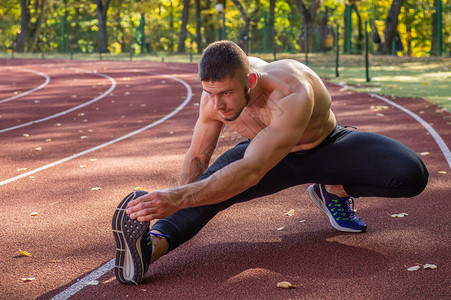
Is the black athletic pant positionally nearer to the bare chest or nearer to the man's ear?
the bare chest

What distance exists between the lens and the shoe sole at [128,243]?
11.3 feet

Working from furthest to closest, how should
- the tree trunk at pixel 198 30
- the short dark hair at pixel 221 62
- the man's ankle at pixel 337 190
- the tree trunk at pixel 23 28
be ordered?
the tree trunk at pixel 23 28 < the tree trunk at pixel 198 30 < the man's ankle at pixel 337 190 < the short dark hair at pixel 221 62

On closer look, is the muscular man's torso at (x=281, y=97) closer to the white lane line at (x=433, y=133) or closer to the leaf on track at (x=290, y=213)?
the leaf on track at (x=290, y=213)

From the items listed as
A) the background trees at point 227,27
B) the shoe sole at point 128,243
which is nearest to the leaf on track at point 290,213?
the shoe sole at point 128,243

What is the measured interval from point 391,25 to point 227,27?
10117 mm

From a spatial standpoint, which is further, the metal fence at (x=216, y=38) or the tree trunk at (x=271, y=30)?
the metal fence at (x=216, y=38)

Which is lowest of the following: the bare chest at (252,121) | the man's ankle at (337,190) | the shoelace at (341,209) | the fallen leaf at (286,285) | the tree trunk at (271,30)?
the fallen leaf at (286,285)

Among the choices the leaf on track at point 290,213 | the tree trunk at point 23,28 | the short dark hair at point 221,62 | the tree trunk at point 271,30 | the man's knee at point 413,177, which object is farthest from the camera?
the tree trunk at point 23,28

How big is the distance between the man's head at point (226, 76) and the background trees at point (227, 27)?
17919 mm

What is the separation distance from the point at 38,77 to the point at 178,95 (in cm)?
872

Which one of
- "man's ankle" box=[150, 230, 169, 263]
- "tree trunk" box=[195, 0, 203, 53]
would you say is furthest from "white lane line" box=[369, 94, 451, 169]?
"tree trunk" box=[195, 0, 203, 53]

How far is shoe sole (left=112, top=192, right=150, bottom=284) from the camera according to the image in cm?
345

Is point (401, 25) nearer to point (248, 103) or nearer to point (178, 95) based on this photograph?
point (178, 95)

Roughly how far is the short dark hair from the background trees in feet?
58.9
